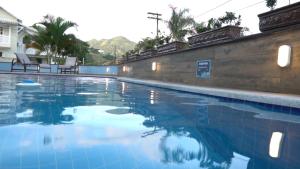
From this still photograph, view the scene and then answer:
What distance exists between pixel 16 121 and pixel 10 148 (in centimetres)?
129

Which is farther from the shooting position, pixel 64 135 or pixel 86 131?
pixel 86 131

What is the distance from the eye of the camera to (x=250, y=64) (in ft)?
23.2

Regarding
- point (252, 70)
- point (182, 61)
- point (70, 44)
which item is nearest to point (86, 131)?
point (252, 70)

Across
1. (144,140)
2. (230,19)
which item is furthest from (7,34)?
(144,140)

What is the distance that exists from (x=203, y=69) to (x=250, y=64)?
2.42 m

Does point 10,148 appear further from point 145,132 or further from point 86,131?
point 145,132

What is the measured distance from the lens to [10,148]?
2.49 meters

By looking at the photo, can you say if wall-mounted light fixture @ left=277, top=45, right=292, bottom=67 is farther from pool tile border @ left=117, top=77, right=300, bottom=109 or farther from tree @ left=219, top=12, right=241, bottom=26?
tree @ left=219, top=12, right=241, bottom=26

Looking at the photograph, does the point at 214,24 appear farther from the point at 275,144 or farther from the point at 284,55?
the point at 275,144

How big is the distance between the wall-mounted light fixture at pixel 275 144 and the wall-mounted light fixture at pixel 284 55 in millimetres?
2900

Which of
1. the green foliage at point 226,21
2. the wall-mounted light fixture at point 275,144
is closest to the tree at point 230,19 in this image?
the green foliage at point 226,21

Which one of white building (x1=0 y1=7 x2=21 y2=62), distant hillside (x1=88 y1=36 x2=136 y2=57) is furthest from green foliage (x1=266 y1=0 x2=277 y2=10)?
distant hillside (x1=88 y1=36 x2=136 y2=57)

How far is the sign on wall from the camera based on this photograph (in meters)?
9.05

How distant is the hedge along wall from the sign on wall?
0.47 feet
